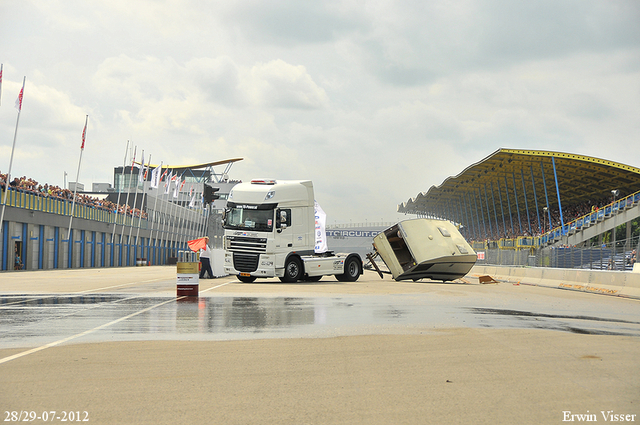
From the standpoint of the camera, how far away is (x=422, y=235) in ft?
96.0

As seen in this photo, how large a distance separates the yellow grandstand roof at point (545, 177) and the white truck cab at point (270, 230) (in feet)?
120

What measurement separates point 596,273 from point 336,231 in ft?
440

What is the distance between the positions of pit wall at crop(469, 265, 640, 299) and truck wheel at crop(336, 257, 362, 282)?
26.9ft

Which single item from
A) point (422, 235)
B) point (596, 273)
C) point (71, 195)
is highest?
point (71, 195)

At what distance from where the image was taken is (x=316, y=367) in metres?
7.51

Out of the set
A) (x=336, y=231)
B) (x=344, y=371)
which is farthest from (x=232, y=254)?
(x=336, y=231)

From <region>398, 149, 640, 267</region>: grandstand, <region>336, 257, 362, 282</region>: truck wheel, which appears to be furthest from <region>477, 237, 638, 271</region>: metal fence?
<region>336, 257, 362, 282</region>: truck wheel

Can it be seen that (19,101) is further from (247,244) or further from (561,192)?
(561,192)

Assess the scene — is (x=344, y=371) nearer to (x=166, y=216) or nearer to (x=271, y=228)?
(x=271, y=228)

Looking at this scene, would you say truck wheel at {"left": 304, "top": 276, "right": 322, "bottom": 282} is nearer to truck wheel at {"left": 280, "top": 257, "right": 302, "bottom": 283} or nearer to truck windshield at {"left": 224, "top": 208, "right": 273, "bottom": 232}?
truck wheel at {"left": 280, "top": 257, "right": 302, "bottom": 283}

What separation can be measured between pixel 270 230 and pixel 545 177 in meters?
53.7

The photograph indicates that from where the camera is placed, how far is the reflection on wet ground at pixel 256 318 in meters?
10.5

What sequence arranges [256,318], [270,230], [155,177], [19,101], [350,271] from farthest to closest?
[155,177] → [19,101] → [350,271] → [270,230] → [256,318]

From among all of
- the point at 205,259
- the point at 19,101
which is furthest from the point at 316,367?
the point at 19,101
